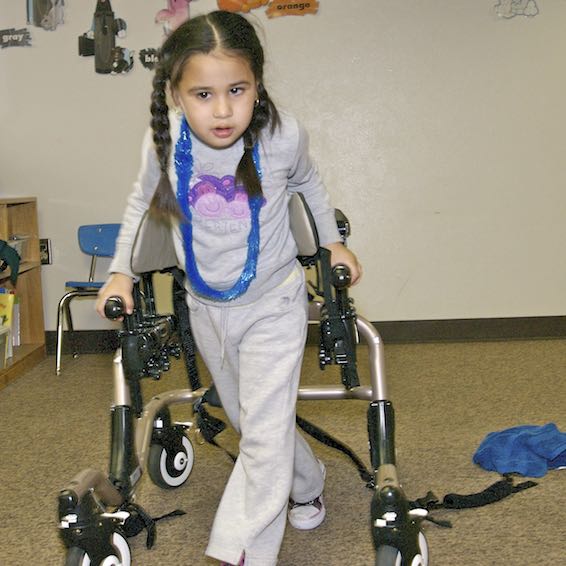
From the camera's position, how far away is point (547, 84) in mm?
4273

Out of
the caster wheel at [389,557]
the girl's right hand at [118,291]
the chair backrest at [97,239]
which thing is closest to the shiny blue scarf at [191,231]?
the girl's right hand at [118,291]

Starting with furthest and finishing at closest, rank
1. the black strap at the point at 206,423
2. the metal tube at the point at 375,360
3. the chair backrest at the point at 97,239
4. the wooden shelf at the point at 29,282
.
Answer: the wooden shelf at the point at 29,282 → the chair backrest at the point at 97,239 → the black strap at the point at 206,423 → the metal tube at the point at 375,360

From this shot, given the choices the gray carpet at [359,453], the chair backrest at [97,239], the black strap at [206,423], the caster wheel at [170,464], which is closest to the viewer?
the gray carpet at [359,453]

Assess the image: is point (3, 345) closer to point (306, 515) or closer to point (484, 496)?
point (306, 515)

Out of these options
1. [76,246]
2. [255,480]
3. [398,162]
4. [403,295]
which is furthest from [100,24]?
[255,480]

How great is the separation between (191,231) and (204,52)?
36 cm

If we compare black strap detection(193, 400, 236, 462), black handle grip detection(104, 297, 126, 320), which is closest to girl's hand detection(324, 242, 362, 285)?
black handle grip detection(104, 297, 126, 320)

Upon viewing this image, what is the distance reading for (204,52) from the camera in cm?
159

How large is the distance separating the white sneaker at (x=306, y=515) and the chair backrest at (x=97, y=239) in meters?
2.33

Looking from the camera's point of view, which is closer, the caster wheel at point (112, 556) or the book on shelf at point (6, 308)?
the caster wheel at point (112, 556)

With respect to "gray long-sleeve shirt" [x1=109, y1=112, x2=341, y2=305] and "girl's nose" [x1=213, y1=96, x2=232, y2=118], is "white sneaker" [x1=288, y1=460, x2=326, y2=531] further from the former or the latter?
"girl's nose" [x1=213, y1=96, x2=232, y2=118]

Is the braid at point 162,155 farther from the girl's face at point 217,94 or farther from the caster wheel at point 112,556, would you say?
the caster wheel at point 112,556

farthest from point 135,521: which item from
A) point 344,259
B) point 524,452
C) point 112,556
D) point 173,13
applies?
point 173,13

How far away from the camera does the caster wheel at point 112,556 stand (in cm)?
155
